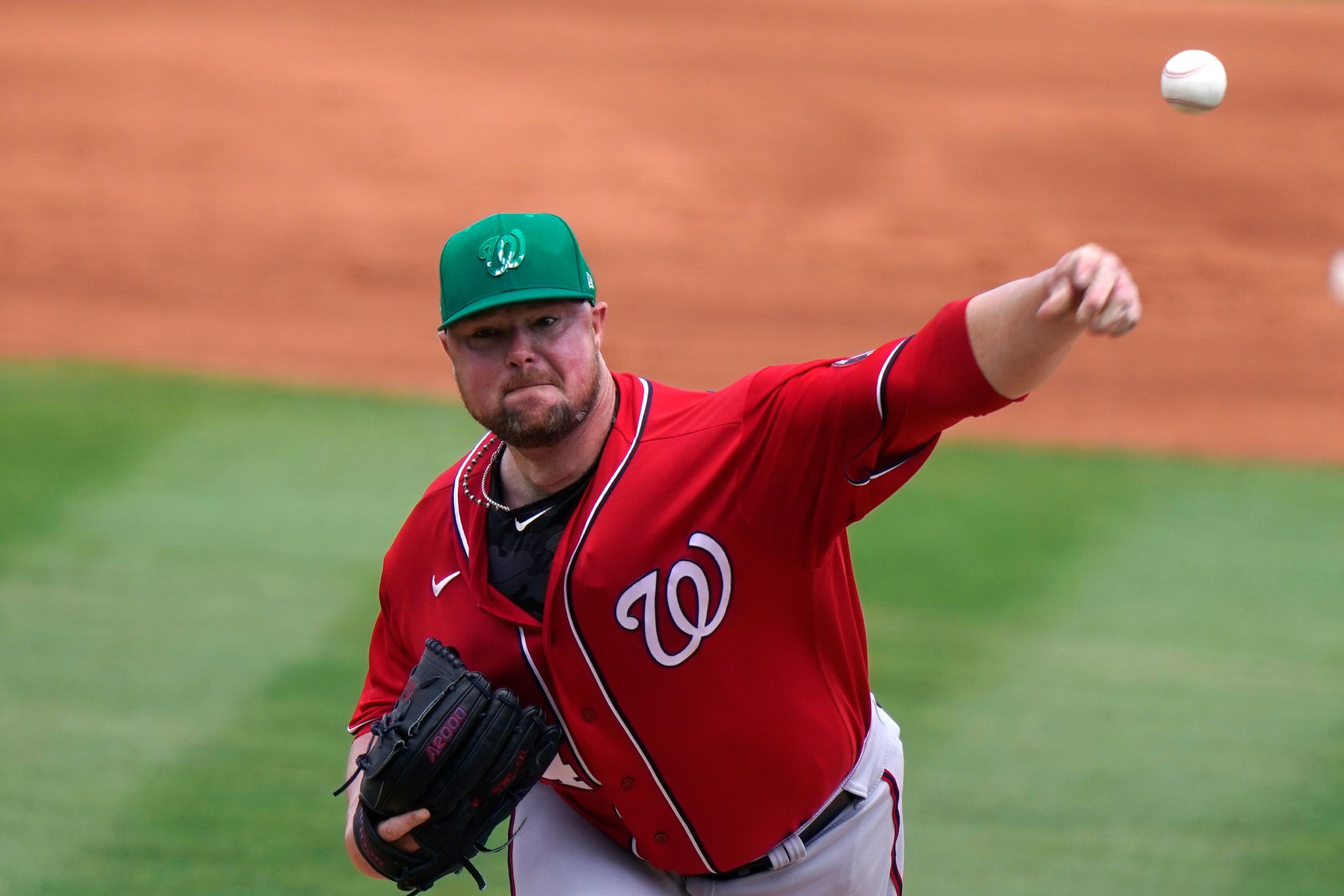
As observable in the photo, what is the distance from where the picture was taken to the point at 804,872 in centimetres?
307

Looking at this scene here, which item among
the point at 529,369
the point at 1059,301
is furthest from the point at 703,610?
the point at 1059,301

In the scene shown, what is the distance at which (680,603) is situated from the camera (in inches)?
111

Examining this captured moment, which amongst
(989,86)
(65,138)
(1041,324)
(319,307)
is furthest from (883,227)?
(1041,324)

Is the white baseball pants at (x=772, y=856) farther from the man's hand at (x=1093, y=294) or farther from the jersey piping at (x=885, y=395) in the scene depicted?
the man's hand at (x=1093, y=294)

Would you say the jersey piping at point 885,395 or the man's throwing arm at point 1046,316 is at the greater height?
the man's throwing arm at point 1046,316

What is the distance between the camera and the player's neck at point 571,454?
2965 millimetres

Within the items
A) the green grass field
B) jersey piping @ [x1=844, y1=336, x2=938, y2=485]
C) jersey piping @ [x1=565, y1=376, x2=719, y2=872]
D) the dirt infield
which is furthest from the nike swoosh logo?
the dirt infield

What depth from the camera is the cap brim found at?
113 inches

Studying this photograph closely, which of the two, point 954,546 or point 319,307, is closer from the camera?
point 954,546

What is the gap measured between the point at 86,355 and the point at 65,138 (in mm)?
2897

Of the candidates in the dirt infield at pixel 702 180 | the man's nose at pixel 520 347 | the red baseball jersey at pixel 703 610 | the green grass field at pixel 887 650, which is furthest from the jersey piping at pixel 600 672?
the dirt infield at pixel 702 180

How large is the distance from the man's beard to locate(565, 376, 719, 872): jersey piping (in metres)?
0.12

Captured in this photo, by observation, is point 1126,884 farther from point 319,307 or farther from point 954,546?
point 319,307

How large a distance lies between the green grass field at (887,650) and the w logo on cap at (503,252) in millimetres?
2524
